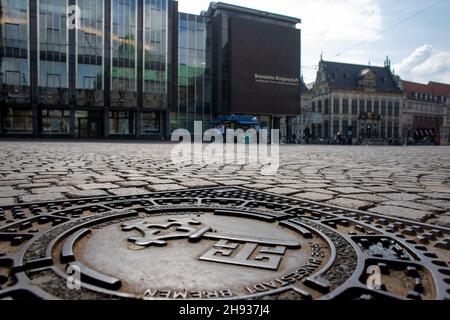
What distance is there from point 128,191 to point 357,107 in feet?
255

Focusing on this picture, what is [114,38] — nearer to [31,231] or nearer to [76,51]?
[76,51]

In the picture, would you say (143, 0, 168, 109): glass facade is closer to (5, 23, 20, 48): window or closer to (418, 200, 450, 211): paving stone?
(5, 23, 20, 48): window

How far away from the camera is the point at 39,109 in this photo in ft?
122

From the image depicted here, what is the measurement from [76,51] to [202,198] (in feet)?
124

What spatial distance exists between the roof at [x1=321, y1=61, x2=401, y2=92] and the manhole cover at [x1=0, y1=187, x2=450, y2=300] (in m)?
75.2

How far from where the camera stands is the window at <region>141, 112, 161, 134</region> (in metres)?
41.0

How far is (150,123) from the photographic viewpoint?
41375mm

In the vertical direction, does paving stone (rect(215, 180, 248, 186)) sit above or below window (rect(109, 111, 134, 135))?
below

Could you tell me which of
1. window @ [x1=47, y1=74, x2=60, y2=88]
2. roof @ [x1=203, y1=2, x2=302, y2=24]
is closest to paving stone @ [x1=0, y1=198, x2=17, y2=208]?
window @ [x1=47, y1=74, x2=60, y2=88]

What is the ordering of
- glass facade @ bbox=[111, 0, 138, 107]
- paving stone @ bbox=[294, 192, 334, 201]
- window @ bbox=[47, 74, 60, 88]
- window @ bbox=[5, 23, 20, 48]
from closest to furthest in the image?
paving stone @ bbox=[294, 192, 334, 201] → window @ bbox=[5, 23, 20, 48] → window @ bbox=[47, 74, 60, 88] → glass facade @ bbox=[111, 0, 138, 107]

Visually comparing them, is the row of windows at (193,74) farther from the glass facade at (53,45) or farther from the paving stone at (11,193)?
the paving stone at (11,193)

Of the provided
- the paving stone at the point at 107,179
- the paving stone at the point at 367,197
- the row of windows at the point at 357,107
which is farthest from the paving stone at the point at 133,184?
the row of windows at the point at 357,107

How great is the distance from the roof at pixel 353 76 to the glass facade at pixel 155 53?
4326cm

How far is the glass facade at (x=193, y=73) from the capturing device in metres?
42.2
